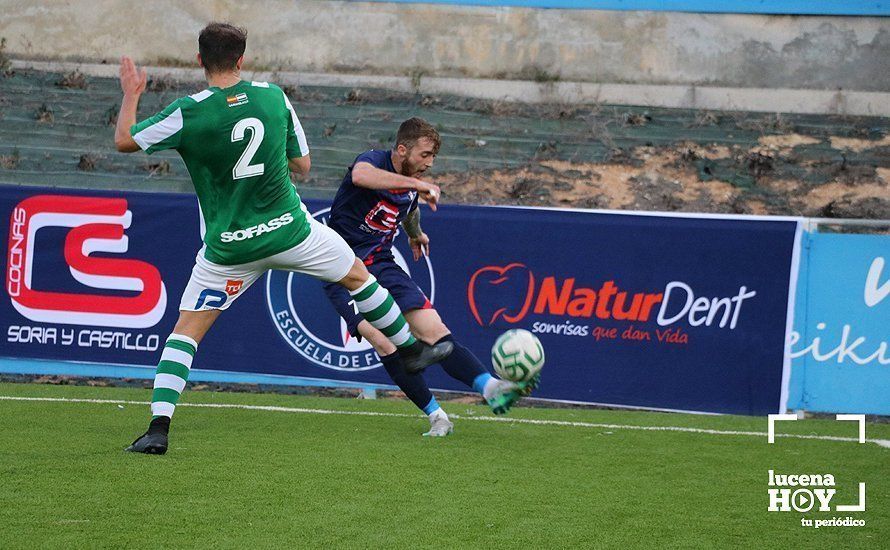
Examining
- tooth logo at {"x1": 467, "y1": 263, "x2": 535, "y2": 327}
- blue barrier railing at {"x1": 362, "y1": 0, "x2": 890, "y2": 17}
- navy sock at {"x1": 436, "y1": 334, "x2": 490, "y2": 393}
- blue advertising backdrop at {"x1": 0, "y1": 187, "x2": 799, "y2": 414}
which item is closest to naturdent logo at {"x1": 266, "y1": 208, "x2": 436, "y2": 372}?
blue advertising backdrop at {"x1": 0, "y1": 187, "x2": 799, "y2": 414}

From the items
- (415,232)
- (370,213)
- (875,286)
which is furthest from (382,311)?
(875,286)

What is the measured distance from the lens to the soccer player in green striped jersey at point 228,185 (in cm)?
588

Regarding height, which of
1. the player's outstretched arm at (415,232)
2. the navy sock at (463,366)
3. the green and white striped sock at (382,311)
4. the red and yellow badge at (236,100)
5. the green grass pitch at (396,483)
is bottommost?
the green grass pitch at (396,483)

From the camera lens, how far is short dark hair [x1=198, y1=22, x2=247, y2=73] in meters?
5.90

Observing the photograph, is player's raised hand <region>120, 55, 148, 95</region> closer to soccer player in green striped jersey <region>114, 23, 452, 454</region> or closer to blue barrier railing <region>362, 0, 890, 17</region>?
soccer player in green striped jersey <region>114, 23, 452, 454</region>

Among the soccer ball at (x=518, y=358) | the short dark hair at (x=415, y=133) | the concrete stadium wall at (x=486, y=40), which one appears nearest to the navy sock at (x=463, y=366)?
the soccer ball at (x=518, y=358)

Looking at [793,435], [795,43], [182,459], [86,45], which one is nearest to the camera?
[182,459]

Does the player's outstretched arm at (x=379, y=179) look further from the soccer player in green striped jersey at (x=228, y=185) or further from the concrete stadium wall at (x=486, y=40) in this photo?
the concrete stadium wall at (x=486, y=40)

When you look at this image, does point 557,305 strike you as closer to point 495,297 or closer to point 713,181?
point 495,297

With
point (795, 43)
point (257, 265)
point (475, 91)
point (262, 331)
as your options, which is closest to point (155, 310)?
point (262, 331)

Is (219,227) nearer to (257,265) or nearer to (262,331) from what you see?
(257,265)

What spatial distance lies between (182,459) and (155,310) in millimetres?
4358

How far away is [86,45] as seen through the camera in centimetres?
1798

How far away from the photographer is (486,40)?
57.1 feet
